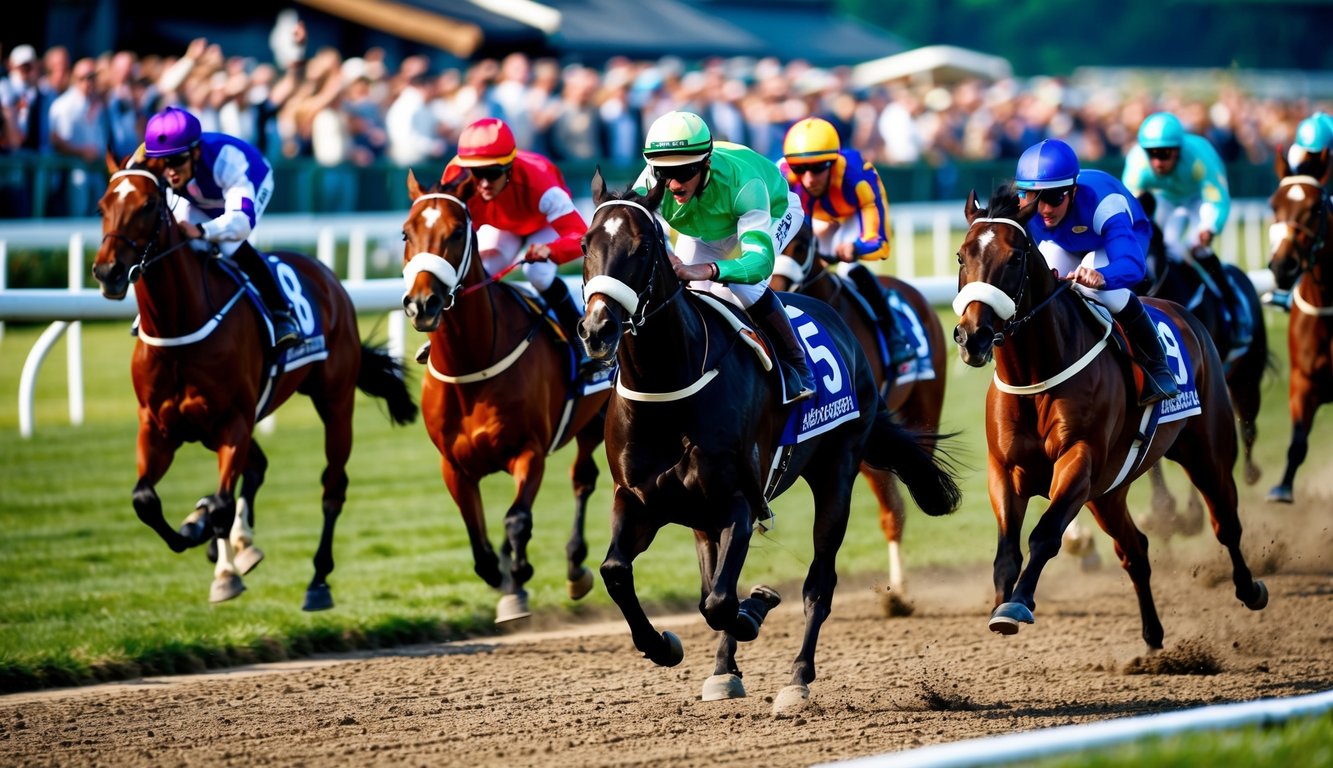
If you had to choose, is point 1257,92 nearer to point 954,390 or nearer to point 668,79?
point 668,79

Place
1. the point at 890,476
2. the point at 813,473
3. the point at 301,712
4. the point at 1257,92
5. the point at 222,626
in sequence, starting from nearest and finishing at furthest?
1. the point at 301,712
2. the point at 813,473
3. the point at 222,626
4. the point at 890,476
5. the point at 1257,92

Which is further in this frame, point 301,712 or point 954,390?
point 954,390

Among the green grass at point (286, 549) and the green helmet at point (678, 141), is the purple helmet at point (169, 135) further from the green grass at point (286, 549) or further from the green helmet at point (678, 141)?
Result: the green helmet at point (678, 141)

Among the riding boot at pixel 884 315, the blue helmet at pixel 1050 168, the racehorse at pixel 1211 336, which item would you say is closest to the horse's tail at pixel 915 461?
the blue helmet at pixel 1050 168

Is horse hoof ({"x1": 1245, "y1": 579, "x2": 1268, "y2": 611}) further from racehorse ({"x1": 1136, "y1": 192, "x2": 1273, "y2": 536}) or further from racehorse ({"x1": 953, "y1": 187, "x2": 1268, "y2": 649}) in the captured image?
racehorse ({"x1": 1136, "y1": 192, "x2": 1273, "y2": 536})

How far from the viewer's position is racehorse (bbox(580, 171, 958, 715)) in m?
5.39

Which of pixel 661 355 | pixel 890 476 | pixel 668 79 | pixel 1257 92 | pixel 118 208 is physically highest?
pixel 1257 92

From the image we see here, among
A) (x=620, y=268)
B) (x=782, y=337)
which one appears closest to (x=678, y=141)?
(x=620, y=268)

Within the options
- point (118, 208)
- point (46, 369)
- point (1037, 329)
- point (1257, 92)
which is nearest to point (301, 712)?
point (118, 208)

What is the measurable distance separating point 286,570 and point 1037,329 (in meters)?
4.35

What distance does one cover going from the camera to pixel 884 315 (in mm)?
8844

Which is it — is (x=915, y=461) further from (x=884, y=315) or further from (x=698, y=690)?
(x=884, y=315)

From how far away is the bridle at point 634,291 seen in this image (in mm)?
5262

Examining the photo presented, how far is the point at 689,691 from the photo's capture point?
21.1ft
